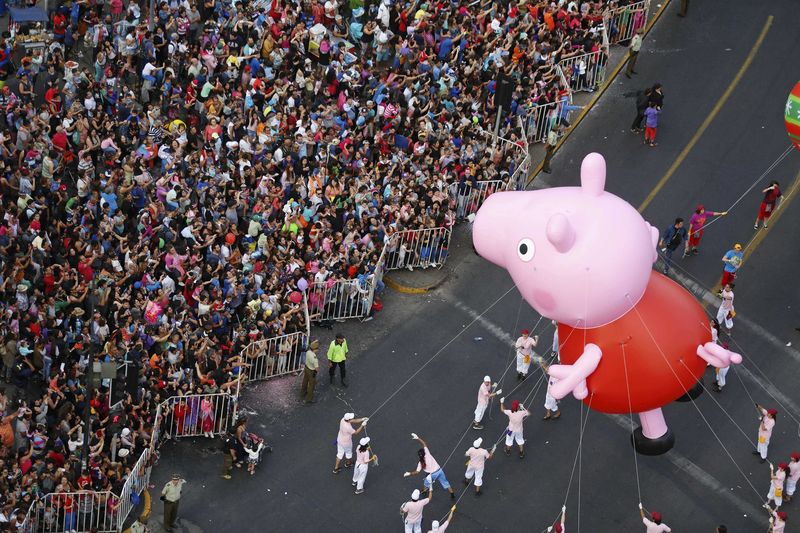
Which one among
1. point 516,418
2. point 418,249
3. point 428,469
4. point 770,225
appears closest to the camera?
point 428,469

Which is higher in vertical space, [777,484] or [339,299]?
[339,299]

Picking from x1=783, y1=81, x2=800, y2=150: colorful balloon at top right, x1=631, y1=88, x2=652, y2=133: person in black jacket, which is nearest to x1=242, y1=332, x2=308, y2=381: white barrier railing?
x1=783, y1=81, x2=800, y2=150: colorful balloon at top right

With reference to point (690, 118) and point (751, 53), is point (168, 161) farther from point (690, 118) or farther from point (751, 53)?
point (751, 53)

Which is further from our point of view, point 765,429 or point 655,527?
point 765,429

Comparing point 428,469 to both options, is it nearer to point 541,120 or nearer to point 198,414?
point 198,414

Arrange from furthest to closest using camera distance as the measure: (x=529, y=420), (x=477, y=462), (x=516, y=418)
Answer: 1. (x=529, y=420)
2. (x=516, y=418)
3. (x=477, y=462)

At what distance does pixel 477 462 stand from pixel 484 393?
199cm

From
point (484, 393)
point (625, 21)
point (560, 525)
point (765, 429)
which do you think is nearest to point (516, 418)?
point (484, 393)

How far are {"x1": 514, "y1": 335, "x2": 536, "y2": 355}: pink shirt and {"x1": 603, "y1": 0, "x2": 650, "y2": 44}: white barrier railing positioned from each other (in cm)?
1341

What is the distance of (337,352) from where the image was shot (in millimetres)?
33125

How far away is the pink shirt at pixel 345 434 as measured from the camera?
102 feet

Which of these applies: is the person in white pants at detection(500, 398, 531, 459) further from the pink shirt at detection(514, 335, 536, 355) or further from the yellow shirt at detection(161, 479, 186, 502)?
the yellow shirt at detection(161, 479, 186, 502)

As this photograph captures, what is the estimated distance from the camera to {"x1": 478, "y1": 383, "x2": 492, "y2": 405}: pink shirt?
1271 inches

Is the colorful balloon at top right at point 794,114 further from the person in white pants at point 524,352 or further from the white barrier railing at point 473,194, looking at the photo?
the person in white pants at point 524,352
